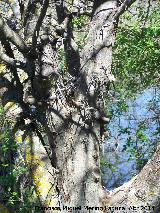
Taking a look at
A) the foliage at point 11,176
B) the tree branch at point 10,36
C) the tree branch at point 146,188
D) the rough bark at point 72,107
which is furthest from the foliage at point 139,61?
the tree branch at point 146,188

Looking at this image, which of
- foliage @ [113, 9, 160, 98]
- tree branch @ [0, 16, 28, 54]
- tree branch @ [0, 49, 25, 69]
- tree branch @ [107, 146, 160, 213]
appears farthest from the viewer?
foliage @ [113, 9, 160, 98]

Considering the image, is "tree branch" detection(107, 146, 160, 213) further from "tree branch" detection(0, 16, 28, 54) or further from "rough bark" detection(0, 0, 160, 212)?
"tree branch" detection(0, 16, 28, 54)

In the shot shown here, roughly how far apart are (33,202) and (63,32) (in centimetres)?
175

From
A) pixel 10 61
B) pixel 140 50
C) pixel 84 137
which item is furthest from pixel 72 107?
pixel 140 50

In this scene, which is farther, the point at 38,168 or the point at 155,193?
the point at 38,168

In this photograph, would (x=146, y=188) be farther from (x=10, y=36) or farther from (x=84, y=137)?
(x=10, y=36)

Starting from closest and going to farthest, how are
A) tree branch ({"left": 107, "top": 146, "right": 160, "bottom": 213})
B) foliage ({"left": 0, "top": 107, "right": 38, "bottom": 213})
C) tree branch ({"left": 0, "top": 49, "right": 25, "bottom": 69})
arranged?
1. tree branch ({"left": 107, "top": 146, "right": 160, "bottom": 213})
2. tree branch ({"left": 0, "top": 49, "right": 25, "bottom": 69})
3. foliage ({"left": 0, "top": 107, "right": 38, "bottom": 213})

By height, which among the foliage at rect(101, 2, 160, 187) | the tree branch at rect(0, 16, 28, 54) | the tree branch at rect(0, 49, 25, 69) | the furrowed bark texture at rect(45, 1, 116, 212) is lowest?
the furrowed bark texture at rect(45, 1, 116, 212)

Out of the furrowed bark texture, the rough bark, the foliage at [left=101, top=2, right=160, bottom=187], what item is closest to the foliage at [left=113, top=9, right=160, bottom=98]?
the foliage at [left=101, top=2, right=160, bottom=187]

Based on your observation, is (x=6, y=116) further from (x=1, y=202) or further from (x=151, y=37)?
(x=151, y=37)

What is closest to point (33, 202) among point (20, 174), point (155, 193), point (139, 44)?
point (20, 174)

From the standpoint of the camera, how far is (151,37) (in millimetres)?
6328

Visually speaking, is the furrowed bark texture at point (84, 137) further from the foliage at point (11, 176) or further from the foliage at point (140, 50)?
the foliage at point (140, 50)

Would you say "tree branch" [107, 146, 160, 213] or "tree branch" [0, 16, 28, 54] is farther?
"tree branch" [0, 16, 28, 54]
